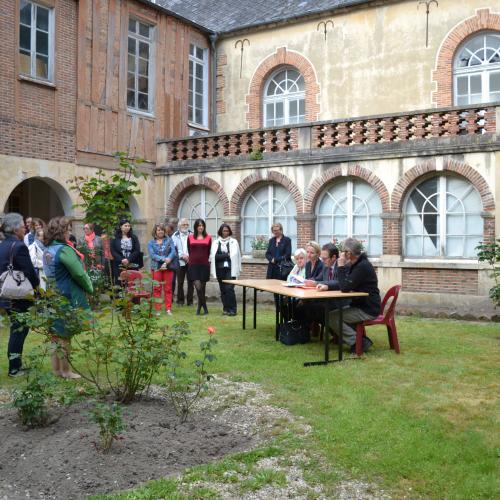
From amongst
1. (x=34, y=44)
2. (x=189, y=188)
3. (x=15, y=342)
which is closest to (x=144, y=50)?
(x=34, y=44)

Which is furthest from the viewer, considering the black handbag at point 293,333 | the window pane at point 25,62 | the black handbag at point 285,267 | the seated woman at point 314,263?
the window pane at point 25,62

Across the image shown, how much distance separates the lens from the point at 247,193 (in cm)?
1606

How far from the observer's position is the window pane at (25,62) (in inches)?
532

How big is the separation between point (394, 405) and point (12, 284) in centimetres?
413

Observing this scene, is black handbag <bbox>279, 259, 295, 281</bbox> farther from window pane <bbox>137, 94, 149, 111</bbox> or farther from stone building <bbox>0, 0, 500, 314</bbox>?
window pane <bbox>137, 94, 149, 111</bbox>

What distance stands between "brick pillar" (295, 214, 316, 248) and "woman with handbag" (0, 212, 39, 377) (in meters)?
8.75

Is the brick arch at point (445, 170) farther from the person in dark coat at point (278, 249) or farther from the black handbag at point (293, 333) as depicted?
the black handbag at point (293, 333)

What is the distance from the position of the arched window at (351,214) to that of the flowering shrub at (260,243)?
1385 mm

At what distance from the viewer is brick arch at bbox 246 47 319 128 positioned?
57.8ft

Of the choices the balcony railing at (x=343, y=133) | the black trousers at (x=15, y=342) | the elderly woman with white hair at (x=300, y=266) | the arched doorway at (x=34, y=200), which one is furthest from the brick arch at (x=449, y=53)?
the black trousers at (x=15, y=342)

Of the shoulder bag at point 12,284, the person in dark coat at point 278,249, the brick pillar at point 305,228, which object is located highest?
the brick pillar at point 305,228

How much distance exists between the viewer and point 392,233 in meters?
13.8

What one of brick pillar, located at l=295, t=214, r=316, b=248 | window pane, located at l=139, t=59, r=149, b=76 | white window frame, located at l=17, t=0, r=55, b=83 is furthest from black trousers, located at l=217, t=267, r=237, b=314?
window pane, located at l=139, t=59, r=149, b=76

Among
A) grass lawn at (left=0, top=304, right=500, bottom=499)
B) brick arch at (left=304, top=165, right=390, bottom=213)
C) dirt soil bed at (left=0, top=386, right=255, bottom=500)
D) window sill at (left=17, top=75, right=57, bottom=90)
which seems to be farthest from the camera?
brick arch at (left=304, top=165, right=390, bottom=213)
